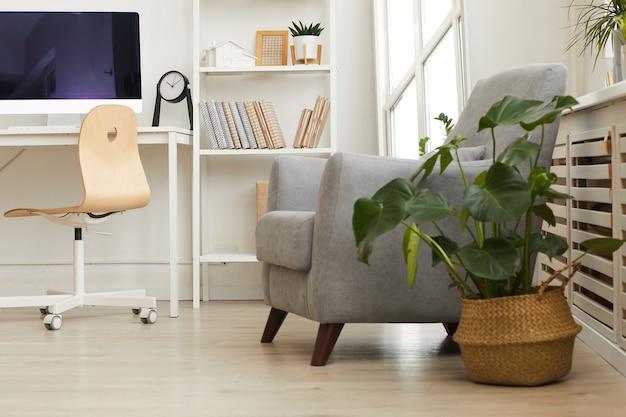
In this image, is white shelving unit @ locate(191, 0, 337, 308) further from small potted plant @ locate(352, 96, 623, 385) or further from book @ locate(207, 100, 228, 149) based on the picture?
small potted plant @ locate(352, 96, 623, 385)

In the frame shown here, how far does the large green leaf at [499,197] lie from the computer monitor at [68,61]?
2453 mm

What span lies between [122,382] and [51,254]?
7.44ft

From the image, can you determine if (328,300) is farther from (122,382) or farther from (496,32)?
(496,32)

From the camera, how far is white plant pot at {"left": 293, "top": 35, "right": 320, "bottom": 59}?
4.20 m

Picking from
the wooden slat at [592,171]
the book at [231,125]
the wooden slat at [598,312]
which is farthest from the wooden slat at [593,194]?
the book at [231,125]

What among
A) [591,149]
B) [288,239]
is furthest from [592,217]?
A: [288,239]

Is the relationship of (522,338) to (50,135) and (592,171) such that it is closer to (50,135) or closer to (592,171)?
(592,171)

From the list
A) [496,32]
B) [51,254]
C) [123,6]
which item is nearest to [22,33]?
[123,6]

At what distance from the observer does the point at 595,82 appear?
10.3 feet

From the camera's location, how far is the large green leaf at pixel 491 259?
80.2 inches

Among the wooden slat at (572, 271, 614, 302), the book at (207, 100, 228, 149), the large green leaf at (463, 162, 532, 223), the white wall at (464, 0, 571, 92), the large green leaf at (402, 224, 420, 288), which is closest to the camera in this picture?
the large green leaf at (463, 162, 532, 223)

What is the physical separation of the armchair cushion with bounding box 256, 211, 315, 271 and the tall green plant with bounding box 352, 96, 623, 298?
0.42 meters

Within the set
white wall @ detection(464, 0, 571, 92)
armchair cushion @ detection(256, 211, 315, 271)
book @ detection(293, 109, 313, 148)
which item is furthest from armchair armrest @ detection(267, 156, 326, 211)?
book @ detection(293, 109, 313, 148)

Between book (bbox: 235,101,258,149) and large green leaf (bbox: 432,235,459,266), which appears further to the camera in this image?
book (bbox: 235,101,258,149)
